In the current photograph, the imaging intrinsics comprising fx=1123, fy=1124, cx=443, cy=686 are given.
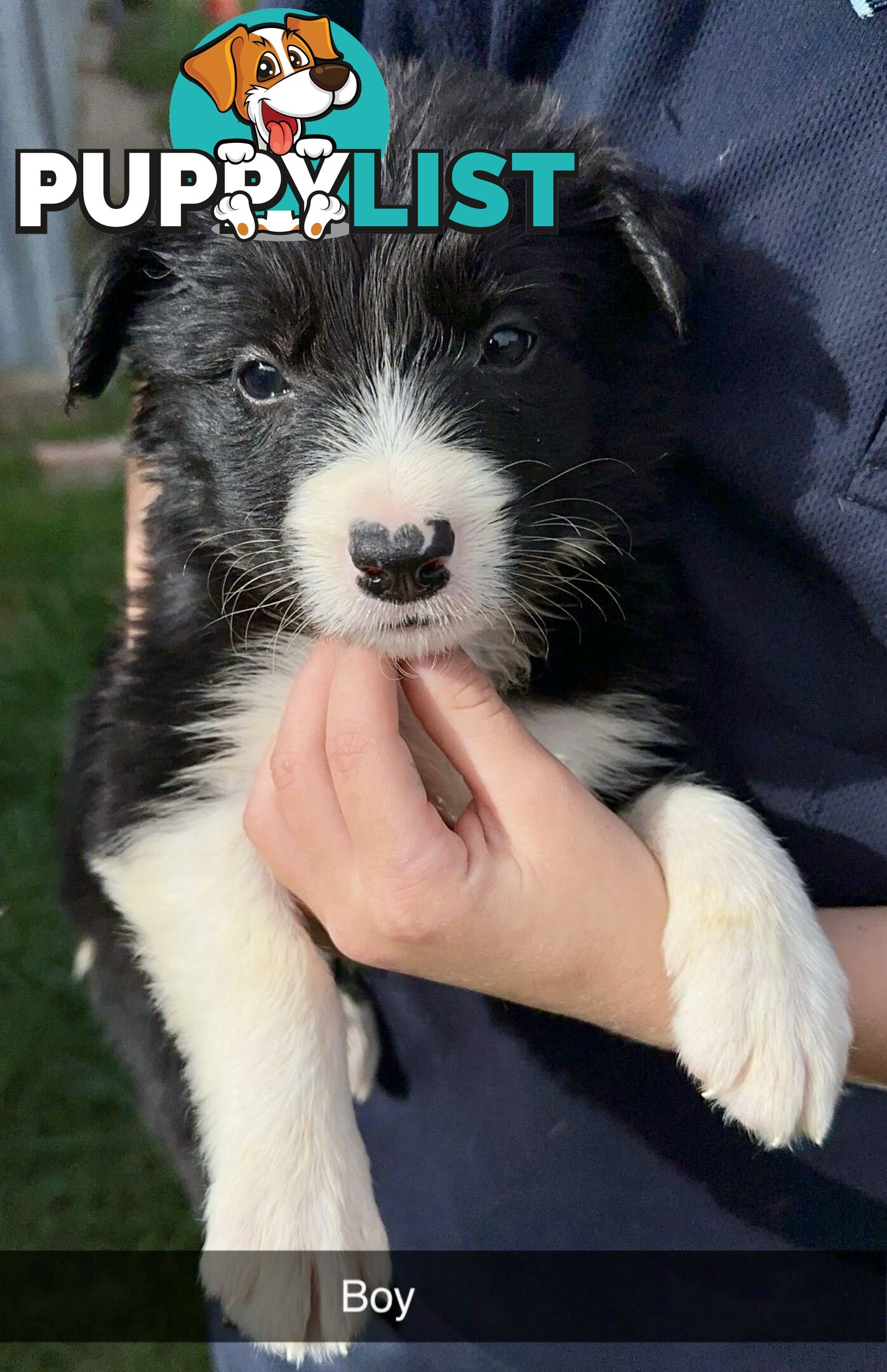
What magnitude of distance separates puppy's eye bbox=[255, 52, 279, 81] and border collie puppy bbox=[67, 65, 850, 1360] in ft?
0.56

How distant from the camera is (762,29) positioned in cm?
153

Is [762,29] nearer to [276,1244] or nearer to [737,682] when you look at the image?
[737,682]

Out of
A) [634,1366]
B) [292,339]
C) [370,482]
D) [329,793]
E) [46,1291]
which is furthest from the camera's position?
[46,1291]

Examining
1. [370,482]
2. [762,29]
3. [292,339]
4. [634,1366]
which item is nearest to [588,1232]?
[634,1366]

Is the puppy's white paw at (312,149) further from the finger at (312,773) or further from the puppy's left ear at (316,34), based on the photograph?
the finger at (312,773)

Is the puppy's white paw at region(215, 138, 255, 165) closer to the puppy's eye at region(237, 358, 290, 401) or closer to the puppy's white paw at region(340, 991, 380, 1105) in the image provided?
the puppy's eye at region(237, 358, 290, 401)

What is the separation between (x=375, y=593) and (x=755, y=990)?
742mm

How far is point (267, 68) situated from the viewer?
5.05 ft

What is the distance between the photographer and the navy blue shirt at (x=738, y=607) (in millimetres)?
1524

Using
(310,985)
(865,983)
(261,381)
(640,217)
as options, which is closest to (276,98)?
(261,381)

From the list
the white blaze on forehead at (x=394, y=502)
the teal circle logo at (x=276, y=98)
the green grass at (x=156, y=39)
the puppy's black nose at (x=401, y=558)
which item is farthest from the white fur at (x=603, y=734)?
the green grass at (x=156, y=39)

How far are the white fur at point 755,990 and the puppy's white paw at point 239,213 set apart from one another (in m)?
1.10

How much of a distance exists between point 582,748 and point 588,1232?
826 mm

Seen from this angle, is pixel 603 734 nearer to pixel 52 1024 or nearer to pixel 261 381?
pixel 261 381
